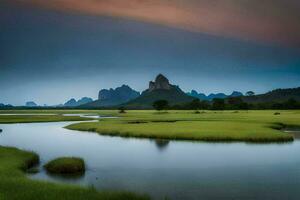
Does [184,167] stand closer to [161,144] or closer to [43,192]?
[43,192]

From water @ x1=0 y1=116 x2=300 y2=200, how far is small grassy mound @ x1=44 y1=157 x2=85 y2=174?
107 centimetres

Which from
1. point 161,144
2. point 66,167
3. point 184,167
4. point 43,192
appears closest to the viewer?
point 43,192

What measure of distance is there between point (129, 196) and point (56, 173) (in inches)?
481

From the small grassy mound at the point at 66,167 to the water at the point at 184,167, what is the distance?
107cm

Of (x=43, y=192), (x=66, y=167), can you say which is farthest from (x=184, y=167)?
(x=43, y=192)

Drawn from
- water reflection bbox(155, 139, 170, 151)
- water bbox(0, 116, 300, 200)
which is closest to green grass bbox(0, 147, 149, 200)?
water bbox(0, 116, 300, 200)

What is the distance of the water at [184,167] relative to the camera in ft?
87.4

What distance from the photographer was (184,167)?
120 ft

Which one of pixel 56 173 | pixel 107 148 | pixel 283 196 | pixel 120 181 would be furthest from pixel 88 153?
pixel 283 196

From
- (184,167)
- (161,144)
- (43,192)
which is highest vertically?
(43,192)

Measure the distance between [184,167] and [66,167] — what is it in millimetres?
11074

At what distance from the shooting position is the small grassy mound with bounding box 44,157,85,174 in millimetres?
33125

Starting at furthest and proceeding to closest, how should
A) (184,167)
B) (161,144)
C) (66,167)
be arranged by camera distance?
(161,144) → (184,167) → (66,167)

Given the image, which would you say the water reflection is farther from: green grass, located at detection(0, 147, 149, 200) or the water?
green grass, located at detection(0, 147, 149, 200)
